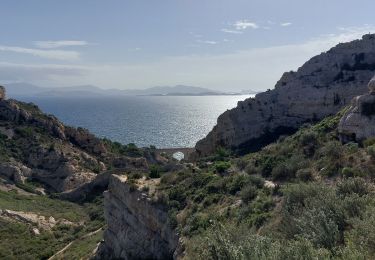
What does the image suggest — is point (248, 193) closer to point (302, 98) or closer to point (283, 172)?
point (283, 172)

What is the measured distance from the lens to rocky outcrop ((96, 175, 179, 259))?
2586cm

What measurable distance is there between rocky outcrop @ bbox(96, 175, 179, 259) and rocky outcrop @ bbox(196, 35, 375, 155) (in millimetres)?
25183

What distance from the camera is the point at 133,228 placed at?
1178 inches

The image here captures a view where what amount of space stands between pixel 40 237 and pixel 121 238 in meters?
12.6

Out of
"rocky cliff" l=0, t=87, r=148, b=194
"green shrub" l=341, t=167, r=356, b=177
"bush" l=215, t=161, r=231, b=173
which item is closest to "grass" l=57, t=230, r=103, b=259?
"bush" l=215, t=161, r=231, b=173

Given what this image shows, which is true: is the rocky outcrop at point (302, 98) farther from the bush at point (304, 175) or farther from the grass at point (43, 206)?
the bush at point (304, 175)

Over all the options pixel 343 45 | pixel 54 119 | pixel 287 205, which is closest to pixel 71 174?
pixel 54 119

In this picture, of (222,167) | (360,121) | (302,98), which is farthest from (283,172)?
(302,98)

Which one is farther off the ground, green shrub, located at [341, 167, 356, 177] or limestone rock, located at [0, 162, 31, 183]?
green shrub, located at [341, 167, 356, 177]

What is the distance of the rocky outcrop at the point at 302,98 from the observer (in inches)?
2095

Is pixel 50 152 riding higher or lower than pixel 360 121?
lower

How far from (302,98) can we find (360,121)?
2961 centimetres

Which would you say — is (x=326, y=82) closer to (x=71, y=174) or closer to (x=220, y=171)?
(x=220, y=171)

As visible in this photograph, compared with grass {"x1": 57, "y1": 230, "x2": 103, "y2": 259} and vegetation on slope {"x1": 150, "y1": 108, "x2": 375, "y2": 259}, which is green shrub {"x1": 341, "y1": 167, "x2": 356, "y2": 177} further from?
grass {"x1": 57, "y1": 230, "x2": 103, "y2": 259}
